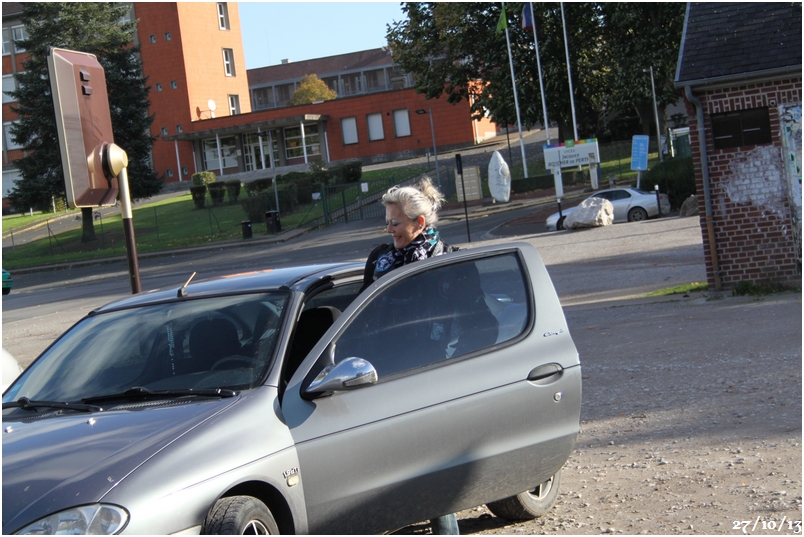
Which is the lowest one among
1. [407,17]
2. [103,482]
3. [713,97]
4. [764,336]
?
[764,336]

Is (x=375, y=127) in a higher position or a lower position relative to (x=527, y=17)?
lower

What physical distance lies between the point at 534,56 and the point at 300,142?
81.4 feet

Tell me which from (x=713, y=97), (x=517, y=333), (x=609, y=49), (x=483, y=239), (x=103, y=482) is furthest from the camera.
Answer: (x=609, y=49)

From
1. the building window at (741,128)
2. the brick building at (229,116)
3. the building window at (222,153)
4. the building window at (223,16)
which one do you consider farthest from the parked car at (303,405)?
the building window at (223,16)

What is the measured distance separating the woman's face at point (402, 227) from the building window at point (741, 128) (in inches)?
373

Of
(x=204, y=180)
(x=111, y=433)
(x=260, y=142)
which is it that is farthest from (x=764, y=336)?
(x=260, y=142)

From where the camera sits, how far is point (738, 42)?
1341 cm

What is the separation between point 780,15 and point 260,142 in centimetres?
5495

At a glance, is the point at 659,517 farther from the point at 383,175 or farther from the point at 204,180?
the point at 204,180

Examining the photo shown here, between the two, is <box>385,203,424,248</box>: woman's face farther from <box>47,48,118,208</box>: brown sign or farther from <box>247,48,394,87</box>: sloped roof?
<box>247,48,394,87</box>: sloped roof

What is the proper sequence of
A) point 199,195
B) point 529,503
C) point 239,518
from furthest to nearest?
point 199,195
point 529,503
point 239,518

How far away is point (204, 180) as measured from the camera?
182 feet

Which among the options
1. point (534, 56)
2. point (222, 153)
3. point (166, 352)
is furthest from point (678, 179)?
point (222, 153)

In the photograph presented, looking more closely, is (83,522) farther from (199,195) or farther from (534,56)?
(199,195)
